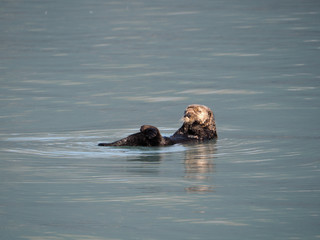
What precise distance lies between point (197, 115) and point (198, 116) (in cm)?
2

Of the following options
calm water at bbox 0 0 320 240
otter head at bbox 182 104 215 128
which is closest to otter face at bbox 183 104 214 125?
otter head at bbox 182 104 215 128

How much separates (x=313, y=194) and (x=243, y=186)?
66 centimetres

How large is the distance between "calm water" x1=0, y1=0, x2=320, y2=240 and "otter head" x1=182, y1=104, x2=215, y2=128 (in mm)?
367

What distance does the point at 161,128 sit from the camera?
10.7 m

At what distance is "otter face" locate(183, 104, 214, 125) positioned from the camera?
31.0ft

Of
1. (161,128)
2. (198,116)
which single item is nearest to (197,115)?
(198,116)

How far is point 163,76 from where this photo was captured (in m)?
15.9

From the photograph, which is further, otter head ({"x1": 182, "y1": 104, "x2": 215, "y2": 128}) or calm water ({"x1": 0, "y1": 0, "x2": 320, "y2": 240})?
otter head ({"x1": 182, "y1": 104, "x2": 215, "y2": 128})

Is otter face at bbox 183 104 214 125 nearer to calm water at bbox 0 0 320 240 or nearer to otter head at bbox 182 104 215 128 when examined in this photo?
otter head at bbox 182 104 215 128

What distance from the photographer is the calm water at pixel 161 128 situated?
19.2 ft

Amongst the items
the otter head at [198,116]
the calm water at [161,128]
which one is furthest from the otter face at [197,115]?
the calm water at [161,128]

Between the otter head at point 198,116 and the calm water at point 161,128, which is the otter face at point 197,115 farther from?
the calm water at point 161,128

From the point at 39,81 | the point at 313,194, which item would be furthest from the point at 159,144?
the point at 39,81

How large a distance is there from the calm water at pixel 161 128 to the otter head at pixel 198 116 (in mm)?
367
